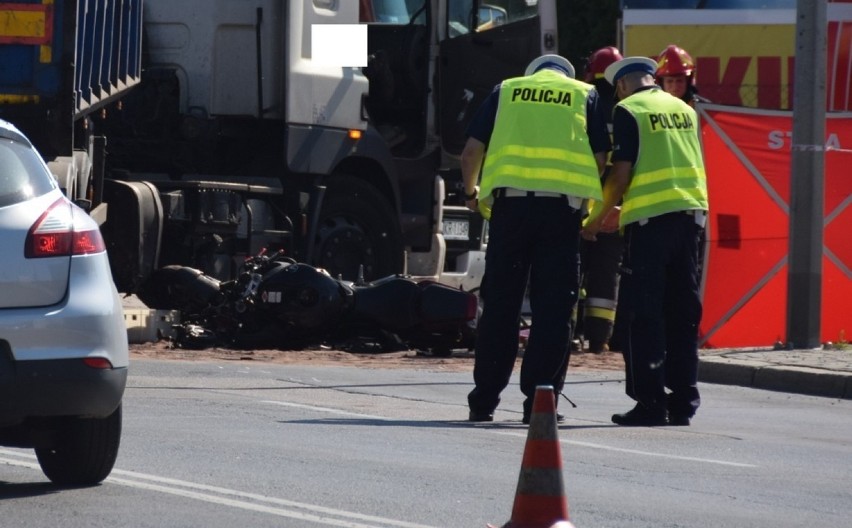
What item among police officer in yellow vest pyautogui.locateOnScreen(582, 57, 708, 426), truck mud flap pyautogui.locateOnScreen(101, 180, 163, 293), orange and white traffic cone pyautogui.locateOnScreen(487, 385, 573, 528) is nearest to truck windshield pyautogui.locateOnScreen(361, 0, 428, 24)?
truck mud flap pyautogui.locateOnScreen(101, 180, 163, 293)

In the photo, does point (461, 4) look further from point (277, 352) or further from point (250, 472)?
point (250, 472)

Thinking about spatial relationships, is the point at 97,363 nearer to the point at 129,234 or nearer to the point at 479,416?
the point at 479,416

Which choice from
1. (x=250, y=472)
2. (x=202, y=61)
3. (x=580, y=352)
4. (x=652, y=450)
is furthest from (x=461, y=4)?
(x=250, y=472)

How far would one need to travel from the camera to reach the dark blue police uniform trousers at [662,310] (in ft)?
30.8

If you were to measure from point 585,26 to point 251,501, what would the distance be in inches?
1226

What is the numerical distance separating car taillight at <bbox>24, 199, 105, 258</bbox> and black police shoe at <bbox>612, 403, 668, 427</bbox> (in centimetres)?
351

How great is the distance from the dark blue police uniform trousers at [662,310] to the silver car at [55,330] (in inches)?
133

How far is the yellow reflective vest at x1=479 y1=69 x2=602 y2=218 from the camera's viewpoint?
29.6ft

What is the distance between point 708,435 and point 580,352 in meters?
5.29

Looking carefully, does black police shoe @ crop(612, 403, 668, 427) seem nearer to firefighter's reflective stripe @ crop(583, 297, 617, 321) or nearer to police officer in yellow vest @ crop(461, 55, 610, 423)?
police officer in yellow vest @ crop(461, 55, 610, 423)

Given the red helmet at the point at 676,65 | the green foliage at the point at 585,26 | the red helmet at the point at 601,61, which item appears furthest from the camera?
the green foliage at the point at 585,26

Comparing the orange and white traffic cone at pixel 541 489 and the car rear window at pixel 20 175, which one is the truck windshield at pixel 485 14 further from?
the orange and white traffic cone at pixel 541 489

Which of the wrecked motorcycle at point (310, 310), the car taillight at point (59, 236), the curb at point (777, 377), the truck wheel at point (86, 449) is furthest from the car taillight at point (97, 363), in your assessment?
the wrecked motorcycle at point (310, 310)

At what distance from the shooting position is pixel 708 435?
915 cm
